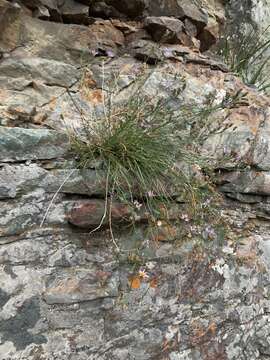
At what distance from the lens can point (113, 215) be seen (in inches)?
76.4

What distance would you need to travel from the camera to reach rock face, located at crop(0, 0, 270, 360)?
177 cm

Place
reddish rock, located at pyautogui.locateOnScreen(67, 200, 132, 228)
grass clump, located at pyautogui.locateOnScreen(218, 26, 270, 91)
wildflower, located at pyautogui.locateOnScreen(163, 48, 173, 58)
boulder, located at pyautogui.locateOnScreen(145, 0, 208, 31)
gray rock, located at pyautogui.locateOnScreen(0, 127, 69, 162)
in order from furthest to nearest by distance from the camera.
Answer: grass clump, located at pyautogui.locateOnScreen(218, 26, 270, 91) < boulder, located at pyautogui.locateOnScreen(145, 0, 208, 31) < wildflower, located at pyautogui.locateOnScreen(163, 48, 173, 58) < reddish rock, located at pyautogui.locateOnScreen(67, 200, 132, 228) < gray rock, located at pyautogui.locateOnScreen(0, 127, 69, 162)

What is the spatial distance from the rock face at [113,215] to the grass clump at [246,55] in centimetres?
73

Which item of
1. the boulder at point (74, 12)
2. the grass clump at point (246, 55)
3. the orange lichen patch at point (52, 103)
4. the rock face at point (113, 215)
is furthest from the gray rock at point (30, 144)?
the grass clump at point (246, 55)

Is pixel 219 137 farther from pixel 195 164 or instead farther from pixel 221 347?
pixel 221 347

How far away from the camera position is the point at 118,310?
1.93m

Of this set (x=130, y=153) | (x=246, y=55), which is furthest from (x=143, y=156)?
(x=246, y=55)

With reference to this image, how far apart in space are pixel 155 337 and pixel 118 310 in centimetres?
27

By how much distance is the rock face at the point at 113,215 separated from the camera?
177 centimetres

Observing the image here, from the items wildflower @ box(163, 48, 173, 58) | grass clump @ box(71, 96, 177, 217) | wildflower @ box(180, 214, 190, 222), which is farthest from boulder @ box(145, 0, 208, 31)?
wildflower @ box(180, 214, 190, 222)

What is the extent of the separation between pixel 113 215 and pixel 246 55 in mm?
2394

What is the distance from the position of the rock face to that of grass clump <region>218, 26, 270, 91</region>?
728 millimetres

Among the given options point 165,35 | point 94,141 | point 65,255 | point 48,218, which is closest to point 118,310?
point 65,255

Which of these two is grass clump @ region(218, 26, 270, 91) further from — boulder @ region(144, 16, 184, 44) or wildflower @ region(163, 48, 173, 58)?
wildflower @ region(163, 48, 173, 58)
